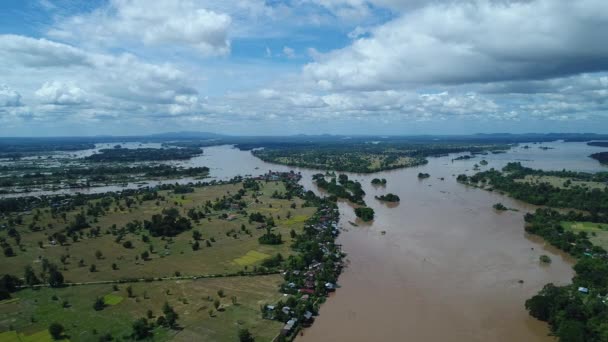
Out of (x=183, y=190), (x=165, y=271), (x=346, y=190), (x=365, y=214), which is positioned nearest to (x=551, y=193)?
(x=346, y=190)

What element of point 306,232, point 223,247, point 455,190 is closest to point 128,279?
point 223,247

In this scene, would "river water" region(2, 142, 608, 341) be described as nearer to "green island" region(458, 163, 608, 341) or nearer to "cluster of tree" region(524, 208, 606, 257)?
"cluster of tree" region(524, 208, 606, 257)

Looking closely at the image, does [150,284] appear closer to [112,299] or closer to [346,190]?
[112,299]

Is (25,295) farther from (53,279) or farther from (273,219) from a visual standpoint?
(273,219)

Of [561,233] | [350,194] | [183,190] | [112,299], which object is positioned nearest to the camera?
[112,299]

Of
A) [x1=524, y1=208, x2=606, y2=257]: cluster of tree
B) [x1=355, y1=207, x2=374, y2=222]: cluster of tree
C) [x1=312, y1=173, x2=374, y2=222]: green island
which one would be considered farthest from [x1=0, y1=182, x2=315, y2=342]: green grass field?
[x1=524, y1=208, x2=606, y2=257]: cluster of tree
